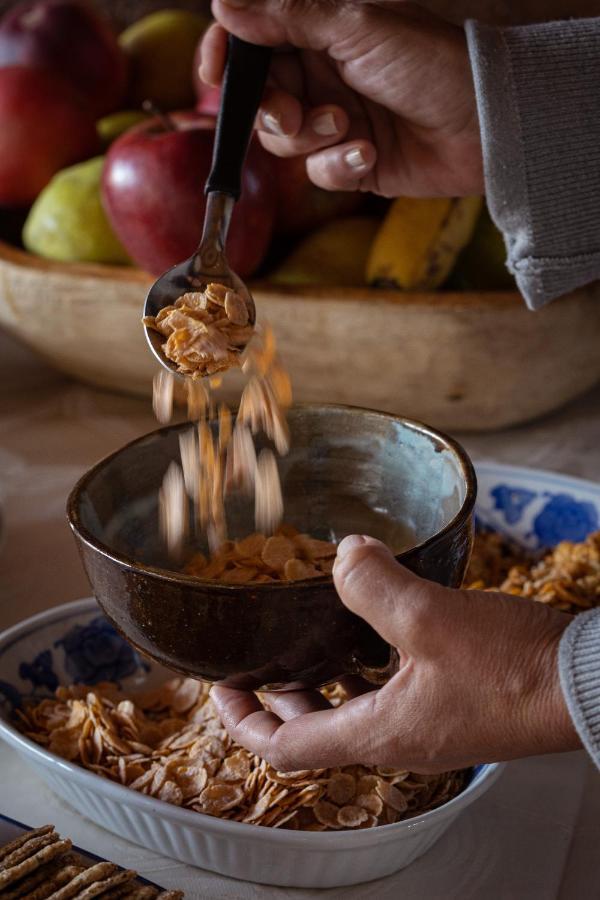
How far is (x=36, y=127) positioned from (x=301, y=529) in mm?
682

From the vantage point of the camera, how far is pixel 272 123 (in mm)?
763

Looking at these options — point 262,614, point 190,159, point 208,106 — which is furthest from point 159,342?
point 208,106

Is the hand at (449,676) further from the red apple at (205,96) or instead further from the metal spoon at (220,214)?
the red apple at (205,96)

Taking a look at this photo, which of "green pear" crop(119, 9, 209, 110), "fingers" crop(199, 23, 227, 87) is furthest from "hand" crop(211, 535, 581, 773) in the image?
"green pear" crop(119, 9, 209, 110)

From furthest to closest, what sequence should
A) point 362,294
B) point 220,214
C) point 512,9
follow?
point 512,9 < point 362,294 < point 220,214

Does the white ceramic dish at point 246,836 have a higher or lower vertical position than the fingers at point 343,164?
lower

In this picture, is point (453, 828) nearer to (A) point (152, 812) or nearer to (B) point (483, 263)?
(A) point (152, 812)

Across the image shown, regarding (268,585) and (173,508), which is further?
(173,508)

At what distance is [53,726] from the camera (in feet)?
1.87

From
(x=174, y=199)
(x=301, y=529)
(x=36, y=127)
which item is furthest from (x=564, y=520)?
(x=36, y=127)

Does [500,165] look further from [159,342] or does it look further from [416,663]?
[416,663]

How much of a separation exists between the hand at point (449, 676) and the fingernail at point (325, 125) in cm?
43

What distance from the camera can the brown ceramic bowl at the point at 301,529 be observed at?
0.44 metres

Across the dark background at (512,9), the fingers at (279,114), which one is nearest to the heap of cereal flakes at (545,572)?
the fingers at (279,114)
